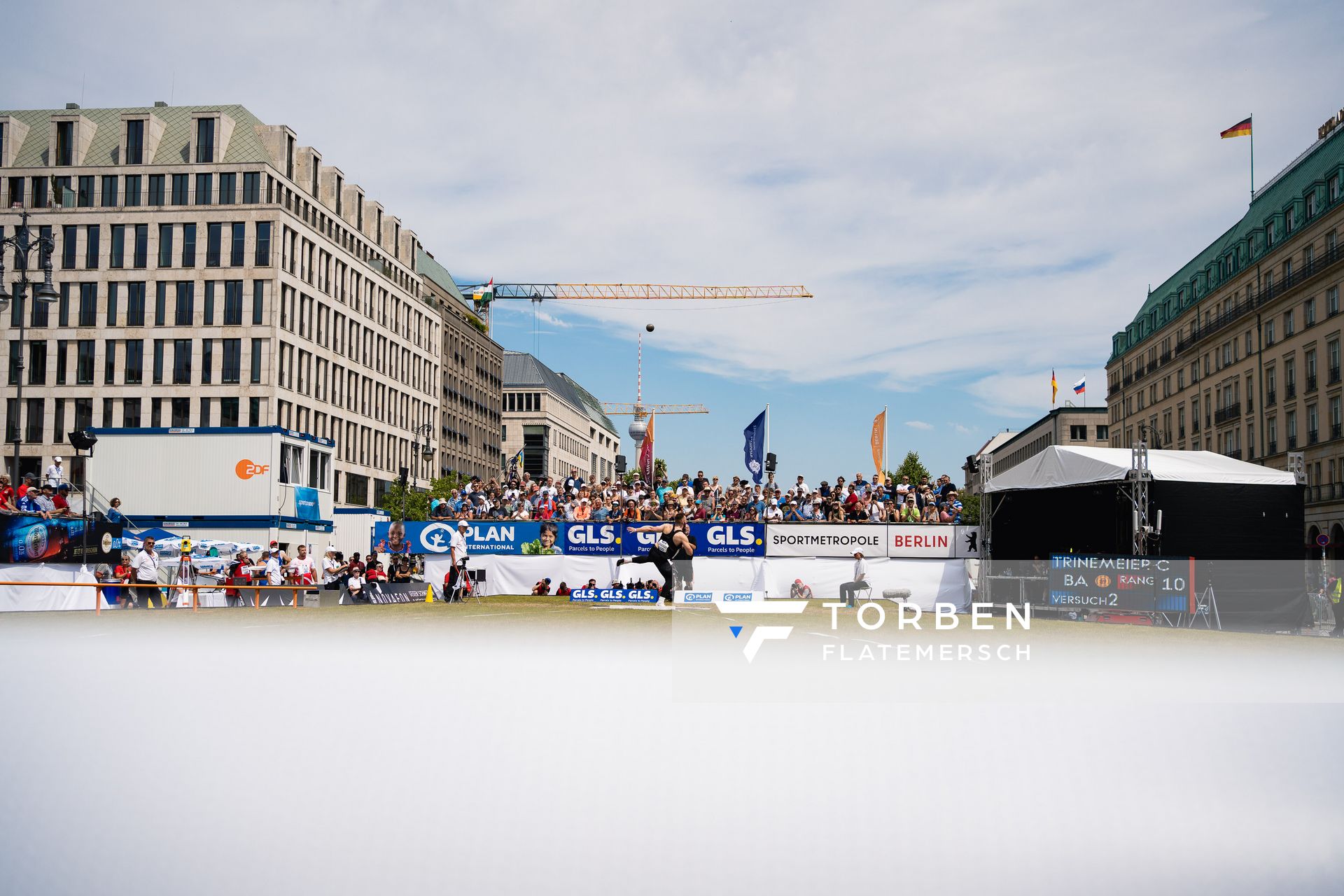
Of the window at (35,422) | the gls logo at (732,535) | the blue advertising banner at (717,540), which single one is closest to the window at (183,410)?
the window at (35,422)

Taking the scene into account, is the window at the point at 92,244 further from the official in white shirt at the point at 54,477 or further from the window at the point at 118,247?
the official in white shirt at the point at 54,477

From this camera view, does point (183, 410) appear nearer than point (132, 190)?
Yes

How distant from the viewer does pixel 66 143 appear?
269ft

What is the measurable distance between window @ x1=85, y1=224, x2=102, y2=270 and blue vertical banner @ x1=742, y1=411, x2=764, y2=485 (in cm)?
6463

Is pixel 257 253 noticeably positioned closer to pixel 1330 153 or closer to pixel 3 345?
pixel 3 345

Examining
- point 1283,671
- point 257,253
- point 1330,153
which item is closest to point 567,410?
point 257,253

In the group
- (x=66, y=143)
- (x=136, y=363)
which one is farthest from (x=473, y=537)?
(x=66, y=143)

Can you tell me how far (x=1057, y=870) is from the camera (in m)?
6.32

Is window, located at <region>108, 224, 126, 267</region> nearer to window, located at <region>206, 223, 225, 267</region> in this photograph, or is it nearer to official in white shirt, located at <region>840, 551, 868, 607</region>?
window, located at <region>206, 223, 225, 267</region>

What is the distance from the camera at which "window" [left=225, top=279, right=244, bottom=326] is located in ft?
269

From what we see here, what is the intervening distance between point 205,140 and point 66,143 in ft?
34.3

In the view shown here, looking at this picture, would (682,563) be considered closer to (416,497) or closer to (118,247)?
(416,497)

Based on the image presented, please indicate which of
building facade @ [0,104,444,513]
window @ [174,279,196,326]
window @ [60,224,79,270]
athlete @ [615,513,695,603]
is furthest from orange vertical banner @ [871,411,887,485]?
window @ [60,224,79,270]

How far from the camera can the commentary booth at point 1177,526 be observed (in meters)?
24.2
